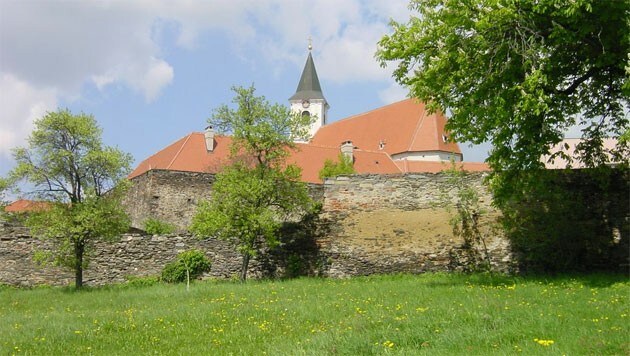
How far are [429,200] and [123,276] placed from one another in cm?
1004

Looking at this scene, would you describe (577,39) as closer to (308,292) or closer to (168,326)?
(308,292)

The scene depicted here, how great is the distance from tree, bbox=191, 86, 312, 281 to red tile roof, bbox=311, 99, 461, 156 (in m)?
32.2

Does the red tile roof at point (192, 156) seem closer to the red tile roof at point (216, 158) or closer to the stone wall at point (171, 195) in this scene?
the red tile roof at point (216, 158)

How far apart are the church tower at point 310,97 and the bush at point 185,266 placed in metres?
55.2

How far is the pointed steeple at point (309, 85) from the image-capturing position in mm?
74188

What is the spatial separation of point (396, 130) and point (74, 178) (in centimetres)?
3952

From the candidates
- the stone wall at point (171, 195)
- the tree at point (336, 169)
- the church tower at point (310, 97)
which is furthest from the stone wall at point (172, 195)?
the church tower at point (310, 97)

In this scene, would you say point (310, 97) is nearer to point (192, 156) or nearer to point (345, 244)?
point (192, 156)

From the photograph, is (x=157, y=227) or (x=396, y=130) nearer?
(x=157, y=227)

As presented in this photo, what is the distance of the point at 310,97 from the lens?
242 feet

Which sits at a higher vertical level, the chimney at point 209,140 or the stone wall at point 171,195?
the chimney at point 209,140

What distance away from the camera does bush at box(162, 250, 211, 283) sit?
691 inches

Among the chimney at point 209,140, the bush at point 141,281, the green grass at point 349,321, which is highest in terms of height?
the chimney at point 209,140

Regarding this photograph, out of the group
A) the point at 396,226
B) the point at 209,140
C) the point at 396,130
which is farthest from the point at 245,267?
the point at 396,130
